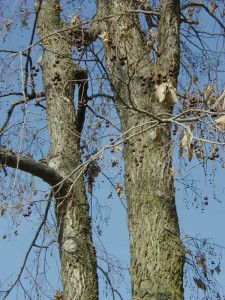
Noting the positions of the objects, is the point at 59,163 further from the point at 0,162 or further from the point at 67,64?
the point at 67,64

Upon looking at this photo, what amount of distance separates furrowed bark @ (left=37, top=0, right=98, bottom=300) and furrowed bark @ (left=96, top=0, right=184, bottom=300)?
455mm

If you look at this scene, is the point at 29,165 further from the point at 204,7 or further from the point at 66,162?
the point at 204,7

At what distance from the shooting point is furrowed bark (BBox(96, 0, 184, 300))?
469cm

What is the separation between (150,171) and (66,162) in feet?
3.68

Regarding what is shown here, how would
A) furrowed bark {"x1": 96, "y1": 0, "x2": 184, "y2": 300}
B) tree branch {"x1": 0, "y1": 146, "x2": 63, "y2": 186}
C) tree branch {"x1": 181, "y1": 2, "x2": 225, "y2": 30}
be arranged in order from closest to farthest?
furrowed bark {"x1": 96, "y1": 0, "x2": 184, "y2": 300} → tree branch {"x1": 0, "y1": 146, "x2": 63, "y2": 186} → tree branch {"x1": 181, "y1": 2, "x2": 225, "y2": 30}

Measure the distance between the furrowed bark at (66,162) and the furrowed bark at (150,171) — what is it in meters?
0.46

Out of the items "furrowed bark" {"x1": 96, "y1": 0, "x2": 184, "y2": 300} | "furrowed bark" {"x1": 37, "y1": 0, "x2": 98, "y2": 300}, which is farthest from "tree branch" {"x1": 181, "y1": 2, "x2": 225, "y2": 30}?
"furrowed bark" {"x1": 37, "y1": 0, "x2": 98, "y2": 300}

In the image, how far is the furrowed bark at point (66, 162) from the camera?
5.53 metres

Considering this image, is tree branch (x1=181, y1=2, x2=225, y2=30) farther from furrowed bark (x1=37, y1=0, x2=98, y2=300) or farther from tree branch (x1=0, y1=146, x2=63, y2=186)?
tree branch (x1=0, y1=146, x2=63, y2=186)

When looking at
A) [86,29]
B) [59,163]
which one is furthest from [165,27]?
[59,163]

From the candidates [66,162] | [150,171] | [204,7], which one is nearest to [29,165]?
[66,162]

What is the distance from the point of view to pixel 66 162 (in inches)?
236

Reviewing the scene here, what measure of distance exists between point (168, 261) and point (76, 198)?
4.31 feet

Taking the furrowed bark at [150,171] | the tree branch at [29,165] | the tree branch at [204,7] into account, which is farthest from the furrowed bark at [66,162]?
the tree branch at [204,7]
